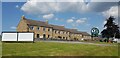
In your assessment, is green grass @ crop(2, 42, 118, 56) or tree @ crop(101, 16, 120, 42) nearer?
green grass @ crop(2, 42, 118, 56)

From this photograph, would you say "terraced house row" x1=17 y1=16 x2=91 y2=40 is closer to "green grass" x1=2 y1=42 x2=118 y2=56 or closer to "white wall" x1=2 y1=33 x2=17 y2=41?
"white wall" x1=2 y1=33 x2=17 y2=41

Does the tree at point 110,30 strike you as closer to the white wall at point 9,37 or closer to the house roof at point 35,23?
the house roof at point 35,23

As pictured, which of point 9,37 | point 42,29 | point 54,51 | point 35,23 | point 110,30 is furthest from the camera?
point 110,30

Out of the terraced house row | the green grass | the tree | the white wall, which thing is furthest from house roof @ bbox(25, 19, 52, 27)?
the green grass

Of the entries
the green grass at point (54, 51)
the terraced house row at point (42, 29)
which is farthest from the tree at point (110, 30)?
the green grass at point (54, 51)

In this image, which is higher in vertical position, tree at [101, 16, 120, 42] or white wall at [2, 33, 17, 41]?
tree at [101, 16, 120, 42]

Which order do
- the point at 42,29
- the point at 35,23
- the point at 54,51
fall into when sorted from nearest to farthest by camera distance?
1. the point at 54,51
2. the point at 35,23
3. the point at 42,29

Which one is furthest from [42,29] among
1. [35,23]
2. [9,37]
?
[9,37]

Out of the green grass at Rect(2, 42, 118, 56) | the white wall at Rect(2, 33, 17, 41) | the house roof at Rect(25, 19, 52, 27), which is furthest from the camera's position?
the house roof at Rect(25, 19, 52, 27)

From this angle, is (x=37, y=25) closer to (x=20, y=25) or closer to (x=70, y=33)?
(x=20, y=25)

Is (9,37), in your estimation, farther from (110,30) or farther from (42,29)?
(110,30)

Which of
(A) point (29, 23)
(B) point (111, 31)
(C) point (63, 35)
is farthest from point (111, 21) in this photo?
(A) point (29, 23)

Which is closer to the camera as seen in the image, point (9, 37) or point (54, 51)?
point (54, 51)

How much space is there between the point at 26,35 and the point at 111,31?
230 feet
